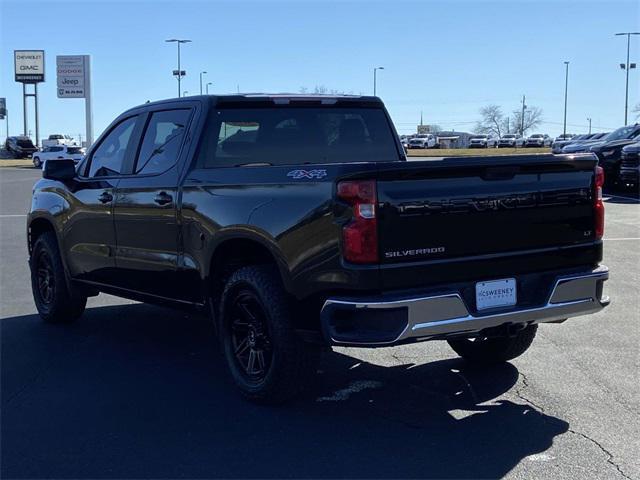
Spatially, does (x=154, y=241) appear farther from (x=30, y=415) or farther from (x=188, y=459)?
(x=188, y=459)

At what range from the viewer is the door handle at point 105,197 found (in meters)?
6.45

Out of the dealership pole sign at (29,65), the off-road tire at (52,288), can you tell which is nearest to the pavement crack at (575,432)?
the off-road tire at (52,288)

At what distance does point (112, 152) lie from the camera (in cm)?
679

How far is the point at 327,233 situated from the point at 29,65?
84.5m

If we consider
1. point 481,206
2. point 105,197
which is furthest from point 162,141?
point 481,206

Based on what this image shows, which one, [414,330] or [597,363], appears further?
[597,363]

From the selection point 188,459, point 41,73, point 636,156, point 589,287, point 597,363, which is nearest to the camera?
point 188,459

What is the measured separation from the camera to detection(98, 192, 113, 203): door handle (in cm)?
645

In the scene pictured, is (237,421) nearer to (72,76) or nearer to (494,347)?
(494,347)

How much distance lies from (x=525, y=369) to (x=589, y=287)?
113cm

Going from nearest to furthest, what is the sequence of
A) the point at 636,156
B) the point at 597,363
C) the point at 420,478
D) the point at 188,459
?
the point at 420,478 → the point at 188,459 → the point at 597,363 → the point at 636,156

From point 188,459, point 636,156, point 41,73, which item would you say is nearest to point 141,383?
point 188,459

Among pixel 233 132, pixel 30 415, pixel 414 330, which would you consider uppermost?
pixel 233 132

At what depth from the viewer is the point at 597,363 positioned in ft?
19.7
